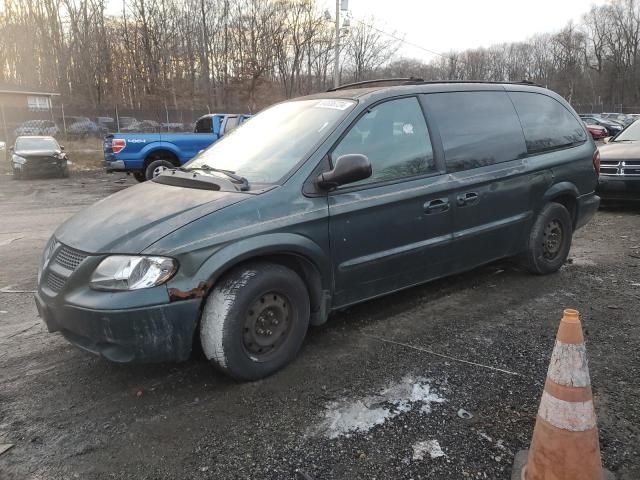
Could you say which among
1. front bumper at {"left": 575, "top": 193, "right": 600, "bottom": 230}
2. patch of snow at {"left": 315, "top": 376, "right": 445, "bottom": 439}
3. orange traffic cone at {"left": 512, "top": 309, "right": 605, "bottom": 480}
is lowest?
patch of snow at {"left": 315, "top": 376, "right": 445, "bottom": 439}

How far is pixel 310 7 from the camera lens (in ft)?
179

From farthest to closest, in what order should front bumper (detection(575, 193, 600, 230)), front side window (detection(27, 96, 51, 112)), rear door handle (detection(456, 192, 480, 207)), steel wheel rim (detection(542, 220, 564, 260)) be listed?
front side window (detection(27, 96, 51, 112)) < front bumper (detection(575, 193, 600, 230)) < steel wheel rim (detection(542, 220, 564, 260)) < rear door handle (detection(456, 192, 480, 207))

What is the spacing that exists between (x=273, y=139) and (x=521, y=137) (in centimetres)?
232

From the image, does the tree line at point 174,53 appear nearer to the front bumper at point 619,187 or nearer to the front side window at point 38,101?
the front side window at point 38,101

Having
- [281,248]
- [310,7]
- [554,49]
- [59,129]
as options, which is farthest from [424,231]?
[554,49]

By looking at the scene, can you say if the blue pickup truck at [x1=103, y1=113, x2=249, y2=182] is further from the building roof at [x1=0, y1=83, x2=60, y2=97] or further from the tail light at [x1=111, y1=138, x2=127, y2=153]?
the building roof at [x1=0, y1=83, x2=60, y2=97]

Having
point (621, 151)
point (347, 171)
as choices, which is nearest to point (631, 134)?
point (621, 151)

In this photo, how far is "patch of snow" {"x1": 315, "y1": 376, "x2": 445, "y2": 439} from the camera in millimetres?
2699

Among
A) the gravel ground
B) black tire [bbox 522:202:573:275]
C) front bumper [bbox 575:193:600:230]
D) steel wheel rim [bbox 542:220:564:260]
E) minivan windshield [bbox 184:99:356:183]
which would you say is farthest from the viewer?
front bumper [bbox 575:193:600:230]

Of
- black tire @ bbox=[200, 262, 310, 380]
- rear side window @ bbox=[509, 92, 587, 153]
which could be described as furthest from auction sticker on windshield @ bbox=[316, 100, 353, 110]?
rear side window @ bbox=[509, 92, 587, 153]

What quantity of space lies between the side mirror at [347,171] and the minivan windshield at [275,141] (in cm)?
28

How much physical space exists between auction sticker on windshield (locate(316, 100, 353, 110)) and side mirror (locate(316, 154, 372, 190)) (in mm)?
618

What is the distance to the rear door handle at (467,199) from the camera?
407cm

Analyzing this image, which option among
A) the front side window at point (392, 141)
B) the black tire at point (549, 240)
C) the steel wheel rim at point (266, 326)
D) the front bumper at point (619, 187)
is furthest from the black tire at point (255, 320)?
the front bumper at point (619, 187)
